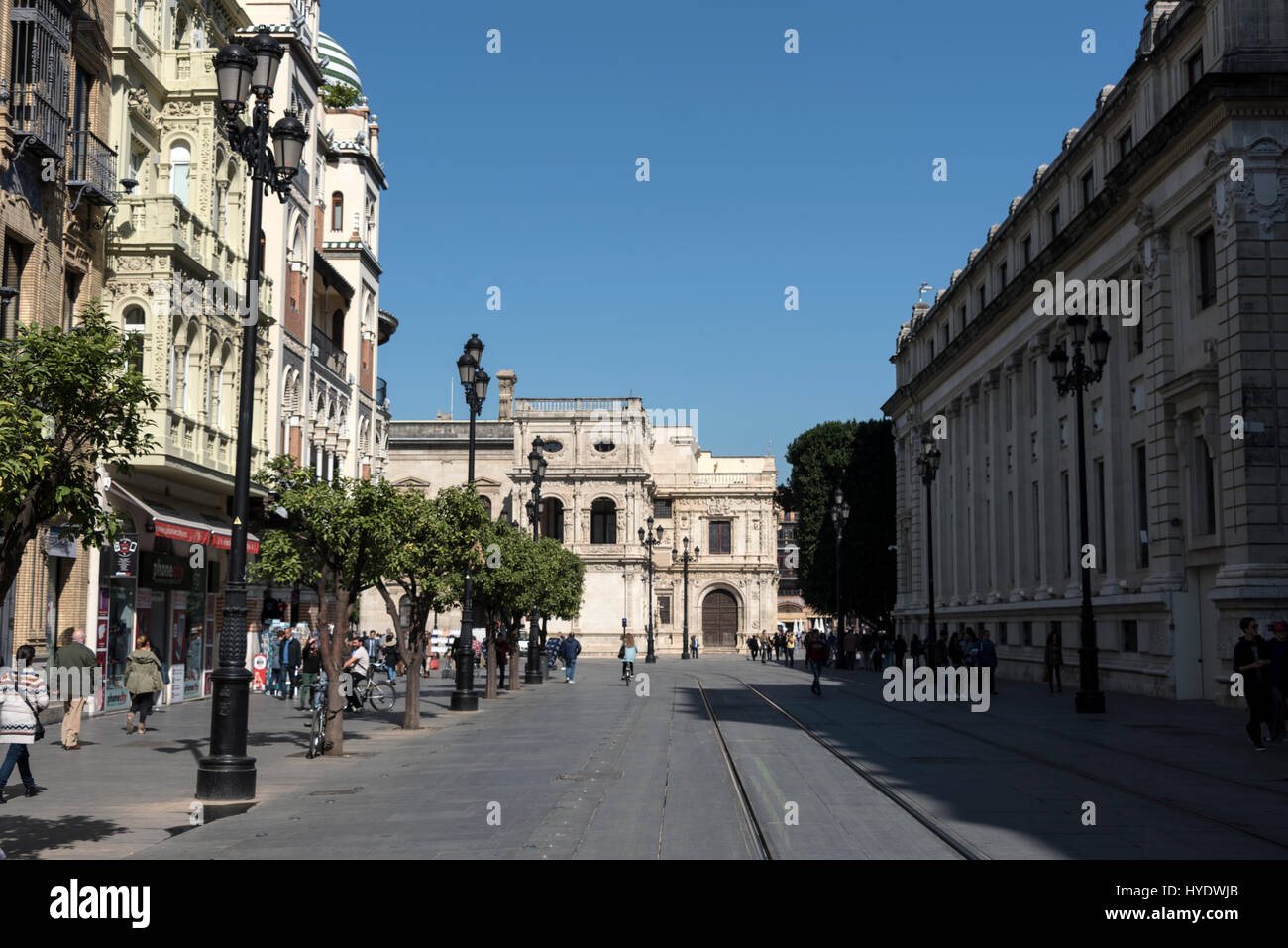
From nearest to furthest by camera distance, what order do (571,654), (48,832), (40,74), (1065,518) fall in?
(48,832) → (40,74) → (1065,518) → (571,654)

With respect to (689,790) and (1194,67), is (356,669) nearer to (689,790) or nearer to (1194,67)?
(689,790)

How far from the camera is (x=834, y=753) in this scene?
18.6m

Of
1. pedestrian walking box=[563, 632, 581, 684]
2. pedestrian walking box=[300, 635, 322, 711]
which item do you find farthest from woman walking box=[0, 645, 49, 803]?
pedestrian walking box=[563, 632, 581, 684]

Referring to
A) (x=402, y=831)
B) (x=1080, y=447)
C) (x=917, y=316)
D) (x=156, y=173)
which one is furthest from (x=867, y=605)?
(x=402, y=831)

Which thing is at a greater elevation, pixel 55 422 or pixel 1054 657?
pixel 55 422

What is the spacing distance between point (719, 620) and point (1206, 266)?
68.7 m

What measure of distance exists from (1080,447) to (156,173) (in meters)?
20.3

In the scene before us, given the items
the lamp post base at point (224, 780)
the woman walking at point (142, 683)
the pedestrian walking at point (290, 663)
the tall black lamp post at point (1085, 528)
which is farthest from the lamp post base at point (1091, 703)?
the pedestrian walking at point (290, 663)

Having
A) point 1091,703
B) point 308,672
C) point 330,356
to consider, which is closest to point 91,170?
point 308,672

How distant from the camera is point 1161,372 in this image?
32.1 meters

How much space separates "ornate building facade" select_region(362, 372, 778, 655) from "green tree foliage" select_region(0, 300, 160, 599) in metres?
73.8

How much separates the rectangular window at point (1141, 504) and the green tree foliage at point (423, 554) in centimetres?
1768

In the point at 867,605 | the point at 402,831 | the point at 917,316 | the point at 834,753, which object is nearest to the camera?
the point at 402,831
